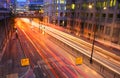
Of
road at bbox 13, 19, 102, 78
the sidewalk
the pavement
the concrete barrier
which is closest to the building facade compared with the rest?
the concrete barrier

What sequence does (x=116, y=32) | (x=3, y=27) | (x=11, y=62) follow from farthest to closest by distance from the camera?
(x=3, y=27) → (x=116, y=32) → (x=11, y=62)

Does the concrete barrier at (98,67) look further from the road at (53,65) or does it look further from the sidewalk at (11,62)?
the sidewalk at (11,62)

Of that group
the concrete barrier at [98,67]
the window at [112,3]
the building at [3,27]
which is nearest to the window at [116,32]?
the window at [112,3]

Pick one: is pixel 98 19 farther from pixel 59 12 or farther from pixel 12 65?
pixel 59 12

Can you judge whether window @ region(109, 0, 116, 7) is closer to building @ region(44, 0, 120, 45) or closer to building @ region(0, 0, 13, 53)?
building @ region(44, 0, 120, 45)

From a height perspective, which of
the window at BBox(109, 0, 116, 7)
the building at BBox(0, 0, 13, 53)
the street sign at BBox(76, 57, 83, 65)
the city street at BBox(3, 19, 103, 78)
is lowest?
the city street at BBox(3, 19, 103, 78)

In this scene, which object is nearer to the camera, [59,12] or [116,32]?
[116,32]

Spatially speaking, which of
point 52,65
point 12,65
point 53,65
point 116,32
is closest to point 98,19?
point 116,32

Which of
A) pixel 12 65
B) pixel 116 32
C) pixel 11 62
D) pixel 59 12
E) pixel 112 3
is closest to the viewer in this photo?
pixel 12 65

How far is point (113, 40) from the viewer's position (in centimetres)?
4569

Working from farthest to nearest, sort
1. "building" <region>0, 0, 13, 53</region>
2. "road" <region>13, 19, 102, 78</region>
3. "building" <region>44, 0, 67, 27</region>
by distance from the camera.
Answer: "building" <region>44, 0, 67, 27</region> < "building" <region>0, 0, 13, 53</region> < "road" <region>13, 19, 102, 78</region>

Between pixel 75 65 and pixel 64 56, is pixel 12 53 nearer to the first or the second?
pixel 64 56

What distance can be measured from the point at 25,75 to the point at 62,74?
6.32 m

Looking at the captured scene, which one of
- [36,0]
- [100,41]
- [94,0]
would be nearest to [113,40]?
[100,41]
